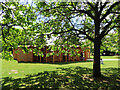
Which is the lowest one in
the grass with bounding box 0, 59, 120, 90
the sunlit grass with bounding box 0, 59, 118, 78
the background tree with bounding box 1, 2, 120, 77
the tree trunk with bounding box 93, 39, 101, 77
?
the sunlit grass with bounding box 0, 59, 118, 78

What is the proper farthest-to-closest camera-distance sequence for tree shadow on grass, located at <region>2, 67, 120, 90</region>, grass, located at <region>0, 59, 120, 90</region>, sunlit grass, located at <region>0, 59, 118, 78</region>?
sunlit grass, located at <region>0, 59, 118, 78</region>, grass, located at <region>0, 59, 120, 90</region>, tree shadow on grass, located at <region>2, 67, 120, 90</region>

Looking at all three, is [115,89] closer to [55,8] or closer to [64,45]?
[64,45]

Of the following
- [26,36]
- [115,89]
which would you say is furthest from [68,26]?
[115,89]

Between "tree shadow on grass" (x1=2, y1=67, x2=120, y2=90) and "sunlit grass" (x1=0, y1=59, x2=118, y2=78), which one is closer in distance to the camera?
"tree shadow on grass" (x1=2, y1=67, x2=120, y2=90)

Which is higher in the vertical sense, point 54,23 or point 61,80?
point 54,23

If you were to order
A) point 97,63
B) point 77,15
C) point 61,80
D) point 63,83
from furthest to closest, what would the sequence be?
point 77,15 < point 97,63 < point 61,80 < point 63,83

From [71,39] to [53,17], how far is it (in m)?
3.03

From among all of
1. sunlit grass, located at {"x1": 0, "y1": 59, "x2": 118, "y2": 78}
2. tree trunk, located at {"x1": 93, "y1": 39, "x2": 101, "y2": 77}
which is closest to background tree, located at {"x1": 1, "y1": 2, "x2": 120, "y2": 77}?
tree trunk, located at {"x1": 93, "y1": 39, "x2": 101, "y2": 77}

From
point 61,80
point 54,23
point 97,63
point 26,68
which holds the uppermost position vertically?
point 54,23

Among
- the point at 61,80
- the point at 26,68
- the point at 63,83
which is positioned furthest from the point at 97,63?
the point at 26,68

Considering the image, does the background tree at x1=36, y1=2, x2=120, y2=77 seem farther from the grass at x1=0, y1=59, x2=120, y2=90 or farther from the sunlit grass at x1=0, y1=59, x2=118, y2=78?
the sunlit grass at x1=0, y1=59, x2=118, y2=78

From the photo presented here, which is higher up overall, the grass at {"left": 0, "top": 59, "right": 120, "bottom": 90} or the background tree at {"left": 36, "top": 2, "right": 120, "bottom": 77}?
the background tree at {"left": 36, "top": 2, "right": 120, "bottom": 77}

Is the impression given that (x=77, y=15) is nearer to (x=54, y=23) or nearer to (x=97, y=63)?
(x=54, y=23)

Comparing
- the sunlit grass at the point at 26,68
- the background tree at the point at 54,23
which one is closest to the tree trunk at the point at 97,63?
the background tree at the point at 54,23
